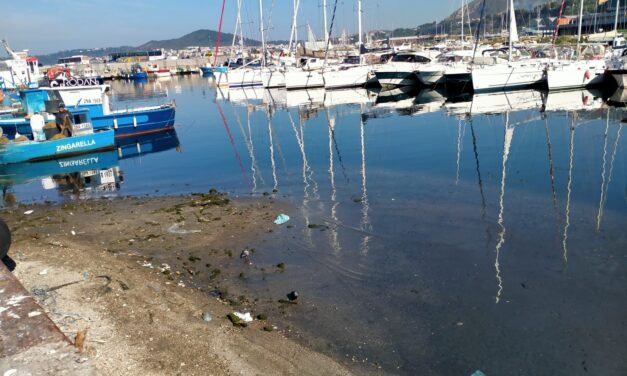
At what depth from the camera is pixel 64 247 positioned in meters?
10.2

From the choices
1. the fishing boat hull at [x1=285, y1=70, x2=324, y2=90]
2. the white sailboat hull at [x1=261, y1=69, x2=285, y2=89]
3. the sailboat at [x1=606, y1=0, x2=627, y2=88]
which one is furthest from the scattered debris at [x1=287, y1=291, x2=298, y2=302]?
the white sailboat hull at [x1=261, y1=69, x2=285, y2=89]

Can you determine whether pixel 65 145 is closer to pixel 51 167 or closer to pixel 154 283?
pixel 51 167

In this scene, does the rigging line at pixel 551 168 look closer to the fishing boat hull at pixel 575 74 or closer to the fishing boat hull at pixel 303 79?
the fishing boat hull at pixel 575 74

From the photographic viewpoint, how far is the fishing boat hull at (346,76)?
48.9 meters

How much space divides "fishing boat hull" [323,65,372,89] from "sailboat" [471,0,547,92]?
547 inches

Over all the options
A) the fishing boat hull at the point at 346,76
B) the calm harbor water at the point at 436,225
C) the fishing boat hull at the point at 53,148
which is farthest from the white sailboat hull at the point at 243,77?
the fishing boat hull at the point at 53,148

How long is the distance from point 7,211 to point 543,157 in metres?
17.2

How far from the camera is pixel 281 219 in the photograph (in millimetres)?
12258

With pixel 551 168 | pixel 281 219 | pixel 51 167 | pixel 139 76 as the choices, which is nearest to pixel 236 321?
pixel 281 219

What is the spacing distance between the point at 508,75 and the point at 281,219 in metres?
30.0

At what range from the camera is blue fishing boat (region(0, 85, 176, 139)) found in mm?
24719

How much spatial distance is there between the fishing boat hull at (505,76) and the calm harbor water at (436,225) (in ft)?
32.2

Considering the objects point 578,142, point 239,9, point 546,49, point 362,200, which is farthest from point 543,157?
point 239,9

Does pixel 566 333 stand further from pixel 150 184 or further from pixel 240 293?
pixel 150 184
